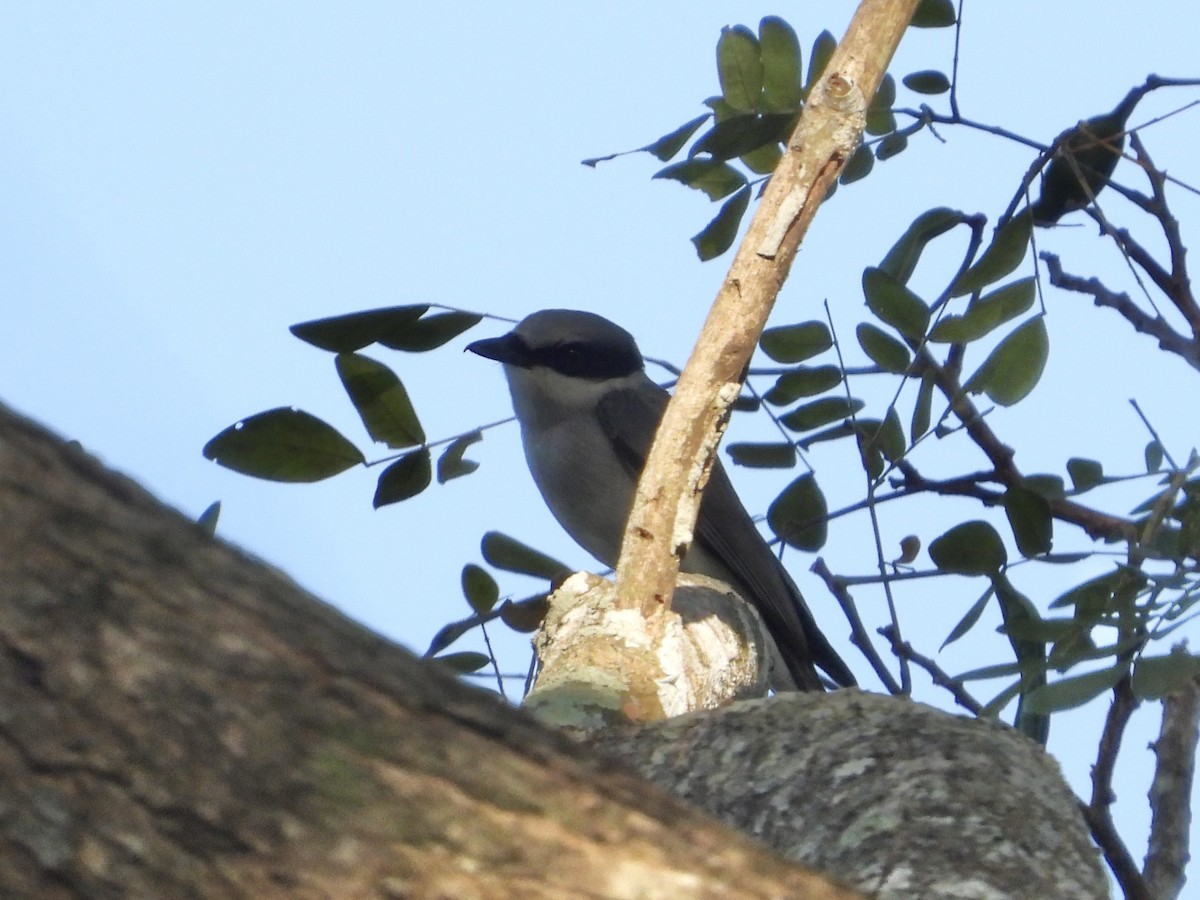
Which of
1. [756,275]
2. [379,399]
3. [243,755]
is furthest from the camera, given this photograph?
[379,399]

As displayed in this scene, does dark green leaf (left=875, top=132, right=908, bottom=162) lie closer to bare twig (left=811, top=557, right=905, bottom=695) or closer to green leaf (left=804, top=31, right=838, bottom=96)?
green leaf (left=804, top=31, right=838, bottom=96)

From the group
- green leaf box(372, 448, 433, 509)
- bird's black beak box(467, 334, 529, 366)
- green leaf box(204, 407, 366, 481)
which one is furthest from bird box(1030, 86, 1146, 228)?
bird's black beak box(467, 334, 529, 366)

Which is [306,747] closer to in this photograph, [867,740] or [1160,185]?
[867,740]

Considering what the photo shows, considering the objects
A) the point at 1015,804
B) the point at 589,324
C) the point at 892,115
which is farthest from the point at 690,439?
the point at 589,324

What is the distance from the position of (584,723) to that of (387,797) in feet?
5.45

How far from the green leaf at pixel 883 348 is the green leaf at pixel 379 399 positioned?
40.5 inches

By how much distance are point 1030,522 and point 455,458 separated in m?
1.30

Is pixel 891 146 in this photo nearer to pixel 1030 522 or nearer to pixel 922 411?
pixel 922 411

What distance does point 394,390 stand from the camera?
335 centimetres

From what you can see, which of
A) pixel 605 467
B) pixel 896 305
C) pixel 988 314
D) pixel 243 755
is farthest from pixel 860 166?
pixel 243 755

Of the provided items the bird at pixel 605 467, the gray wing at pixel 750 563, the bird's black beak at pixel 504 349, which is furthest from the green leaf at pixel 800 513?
the bird's black beak at pixel 504 349

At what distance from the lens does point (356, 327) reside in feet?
10.6

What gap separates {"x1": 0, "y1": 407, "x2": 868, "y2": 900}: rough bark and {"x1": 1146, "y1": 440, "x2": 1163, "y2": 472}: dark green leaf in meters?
2.34

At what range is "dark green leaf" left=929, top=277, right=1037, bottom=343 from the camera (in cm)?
316
